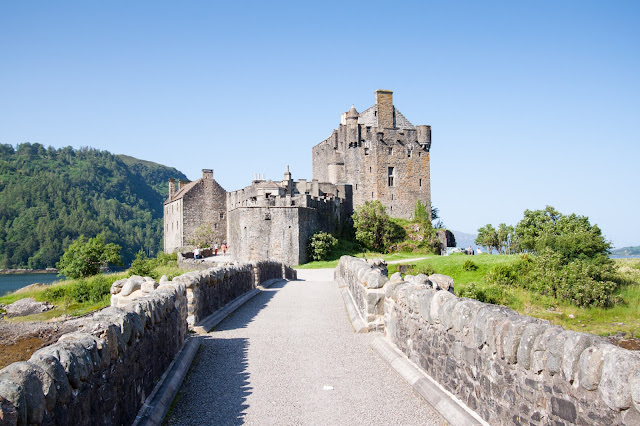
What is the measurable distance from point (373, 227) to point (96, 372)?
144 feet

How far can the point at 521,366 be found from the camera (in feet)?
15.4

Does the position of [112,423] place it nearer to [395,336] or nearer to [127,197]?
[395,336]

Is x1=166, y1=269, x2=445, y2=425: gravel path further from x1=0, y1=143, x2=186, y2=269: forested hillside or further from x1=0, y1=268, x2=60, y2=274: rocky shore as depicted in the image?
x1=0, y1=143, x2=186, y2=269: forested hillside

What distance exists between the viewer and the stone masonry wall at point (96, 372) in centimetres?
344

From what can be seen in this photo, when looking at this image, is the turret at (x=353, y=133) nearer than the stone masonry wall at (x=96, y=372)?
No

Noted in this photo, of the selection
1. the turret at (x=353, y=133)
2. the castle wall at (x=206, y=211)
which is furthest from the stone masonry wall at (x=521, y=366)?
the castle wall at (x=206, y=211)

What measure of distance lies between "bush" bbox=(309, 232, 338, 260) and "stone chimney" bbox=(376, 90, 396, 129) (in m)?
19.2

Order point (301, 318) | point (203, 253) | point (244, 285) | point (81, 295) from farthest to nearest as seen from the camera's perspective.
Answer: point (203, 253) → point (81, 295) → point (244, 285) → point (301, 318)

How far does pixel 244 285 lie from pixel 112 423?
12943mm

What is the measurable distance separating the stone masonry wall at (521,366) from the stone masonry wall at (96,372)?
132 inches

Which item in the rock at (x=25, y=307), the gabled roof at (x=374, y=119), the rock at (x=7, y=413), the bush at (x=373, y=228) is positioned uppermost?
the gabled roof at (x=374, y=119)

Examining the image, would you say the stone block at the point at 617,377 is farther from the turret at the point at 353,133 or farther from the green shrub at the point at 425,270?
the turret at the point at 353,133

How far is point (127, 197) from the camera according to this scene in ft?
582

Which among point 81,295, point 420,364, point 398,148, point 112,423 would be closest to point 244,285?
point 420,364
